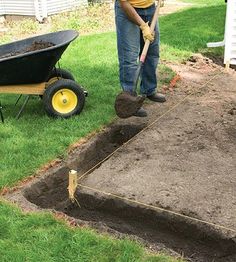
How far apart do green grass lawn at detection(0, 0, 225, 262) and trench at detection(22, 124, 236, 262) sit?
0.19 meters

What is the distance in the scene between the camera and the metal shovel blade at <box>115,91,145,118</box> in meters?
5.29

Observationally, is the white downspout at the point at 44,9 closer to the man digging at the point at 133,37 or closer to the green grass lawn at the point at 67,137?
the green grass lawn at the point at 67,137

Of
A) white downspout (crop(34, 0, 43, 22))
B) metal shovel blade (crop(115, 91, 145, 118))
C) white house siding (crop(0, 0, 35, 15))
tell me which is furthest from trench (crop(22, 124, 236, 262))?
white house siding (crop(0, 0, 35, 15))

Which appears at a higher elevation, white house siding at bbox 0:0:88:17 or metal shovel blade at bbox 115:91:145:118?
metal shovel blade at bbox 115:91:145:118

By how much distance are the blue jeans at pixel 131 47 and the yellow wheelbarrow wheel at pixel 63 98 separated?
61cm

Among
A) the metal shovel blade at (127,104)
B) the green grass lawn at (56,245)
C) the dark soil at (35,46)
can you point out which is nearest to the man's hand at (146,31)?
the metal shovel blade at (127,104)

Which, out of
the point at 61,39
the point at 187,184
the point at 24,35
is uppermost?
the point at 61,39

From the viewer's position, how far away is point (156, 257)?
3227 mm

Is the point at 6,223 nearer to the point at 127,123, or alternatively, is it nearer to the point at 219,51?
the point at 127,123

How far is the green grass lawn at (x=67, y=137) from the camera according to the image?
3324 millimetres

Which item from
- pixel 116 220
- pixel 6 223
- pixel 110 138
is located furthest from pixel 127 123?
pixel 6 223

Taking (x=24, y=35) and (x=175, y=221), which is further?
(x=24, y=35)

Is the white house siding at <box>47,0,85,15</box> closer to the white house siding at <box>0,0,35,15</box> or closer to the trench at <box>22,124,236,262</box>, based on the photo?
the white house siding at <box>0,0,35,15</box>

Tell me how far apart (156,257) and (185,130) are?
2.36 m
